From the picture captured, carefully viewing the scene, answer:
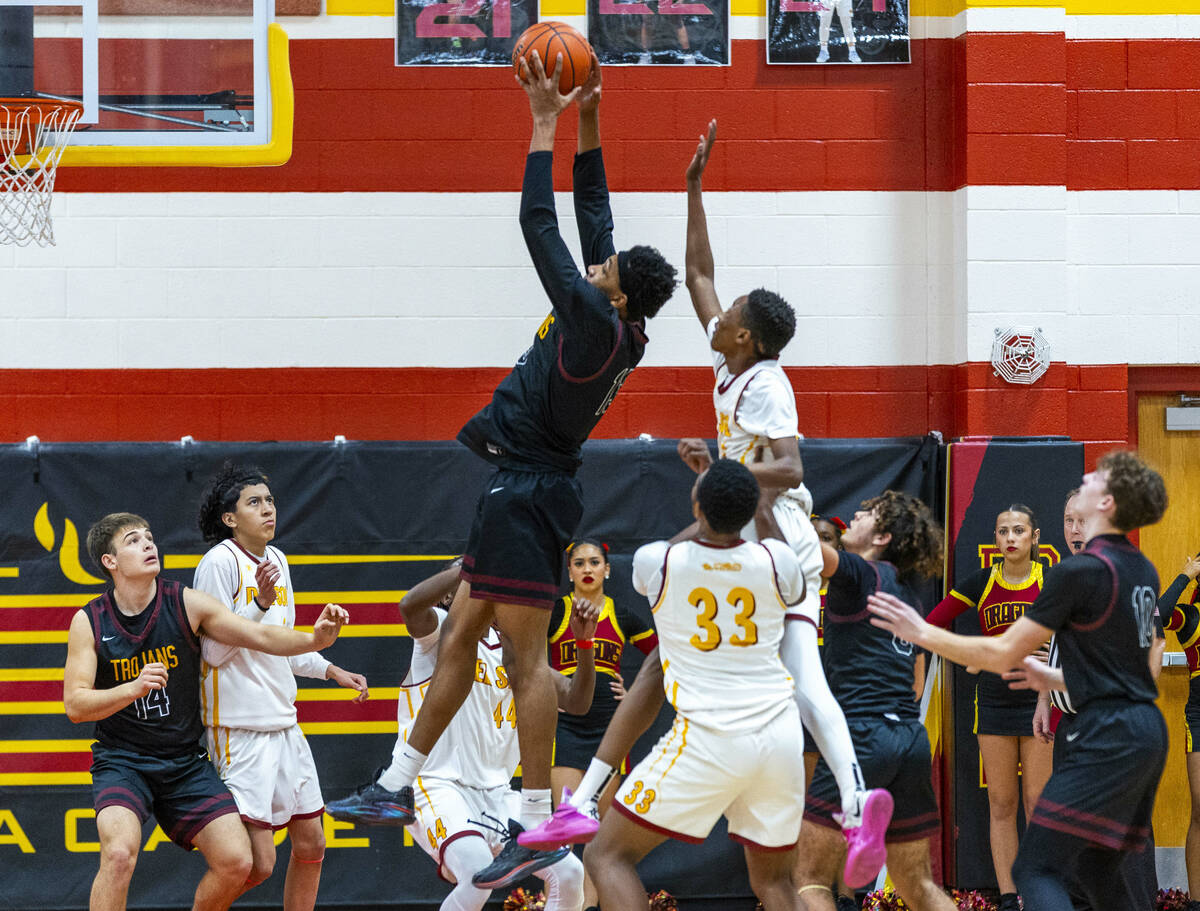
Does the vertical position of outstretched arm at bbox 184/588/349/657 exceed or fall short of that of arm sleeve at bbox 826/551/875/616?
it falls short

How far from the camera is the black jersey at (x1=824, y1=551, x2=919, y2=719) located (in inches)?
210

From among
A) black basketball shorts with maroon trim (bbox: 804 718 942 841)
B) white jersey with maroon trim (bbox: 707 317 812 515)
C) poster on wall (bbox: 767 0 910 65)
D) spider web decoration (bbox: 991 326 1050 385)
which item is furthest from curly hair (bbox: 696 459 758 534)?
poster on wall (bbox: 767 0 910 65)

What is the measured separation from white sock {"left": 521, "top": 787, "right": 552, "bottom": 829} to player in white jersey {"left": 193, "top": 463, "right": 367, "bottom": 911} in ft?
5.09

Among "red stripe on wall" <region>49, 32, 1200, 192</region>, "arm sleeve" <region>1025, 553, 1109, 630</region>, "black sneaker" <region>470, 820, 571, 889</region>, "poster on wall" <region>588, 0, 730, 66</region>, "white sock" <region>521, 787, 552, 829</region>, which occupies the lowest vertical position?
"black sneaker" <region>470, 820, 571, 889</region>

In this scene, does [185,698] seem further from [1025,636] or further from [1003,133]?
[1003,133]

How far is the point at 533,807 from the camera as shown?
4.80 m

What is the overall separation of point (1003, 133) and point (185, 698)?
5300 millimetres

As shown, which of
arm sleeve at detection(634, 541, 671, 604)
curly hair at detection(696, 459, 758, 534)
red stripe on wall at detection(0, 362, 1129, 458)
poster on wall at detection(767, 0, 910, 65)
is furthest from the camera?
poster on wall at detection(767, 0, 910, 65)

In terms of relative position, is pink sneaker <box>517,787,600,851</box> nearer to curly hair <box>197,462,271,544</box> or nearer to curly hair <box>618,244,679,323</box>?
curly hair <box>618,244,679,323</box>

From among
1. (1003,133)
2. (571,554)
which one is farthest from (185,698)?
(1003,133)

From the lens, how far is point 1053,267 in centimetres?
744

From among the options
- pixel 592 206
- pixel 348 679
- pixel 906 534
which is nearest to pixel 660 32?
pixel 592 206

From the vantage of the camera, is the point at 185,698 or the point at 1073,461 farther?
the point at 1073,461

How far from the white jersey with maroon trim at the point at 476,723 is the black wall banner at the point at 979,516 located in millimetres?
2751
